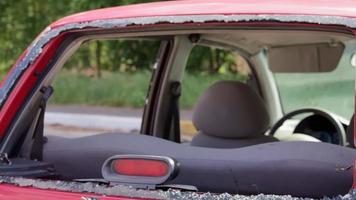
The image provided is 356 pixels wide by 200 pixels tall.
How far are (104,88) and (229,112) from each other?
1350 centimetres

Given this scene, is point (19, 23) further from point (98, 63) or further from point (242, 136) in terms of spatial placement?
point (242, 136)

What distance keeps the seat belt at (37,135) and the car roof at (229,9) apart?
0.93 ft

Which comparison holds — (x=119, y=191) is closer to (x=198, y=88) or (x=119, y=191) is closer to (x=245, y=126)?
(x=245, y=126)

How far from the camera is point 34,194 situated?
2.27m

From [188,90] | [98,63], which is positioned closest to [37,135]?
[188,90]

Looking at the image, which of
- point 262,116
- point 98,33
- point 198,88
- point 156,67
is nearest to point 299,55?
point 156,67

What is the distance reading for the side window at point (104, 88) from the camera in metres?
13.5

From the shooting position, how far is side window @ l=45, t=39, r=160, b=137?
13.5m

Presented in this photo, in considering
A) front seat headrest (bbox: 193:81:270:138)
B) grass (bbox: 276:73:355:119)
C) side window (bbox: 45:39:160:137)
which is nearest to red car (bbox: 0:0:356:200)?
front seat headrest (bbox: 193:81:270:138)

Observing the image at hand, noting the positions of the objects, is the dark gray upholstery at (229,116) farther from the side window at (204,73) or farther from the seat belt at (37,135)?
the side window at (204,73)

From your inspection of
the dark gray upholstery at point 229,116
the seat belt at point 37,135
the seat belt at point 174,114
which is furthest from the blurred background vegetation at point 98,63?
the seat belt at point 37,135

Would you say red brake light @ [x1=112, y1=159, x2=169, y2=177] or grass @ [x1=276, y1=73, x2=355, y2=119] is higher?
grass @ [x1=276, y1=73, x2=355, y2=119]

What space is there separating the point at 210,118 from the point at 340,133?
1.32 meters

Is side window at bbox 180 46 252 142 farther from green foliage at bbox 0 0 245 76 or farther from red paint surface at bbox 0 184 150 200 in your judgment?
red paint surface at bbox 0 184 150 200
